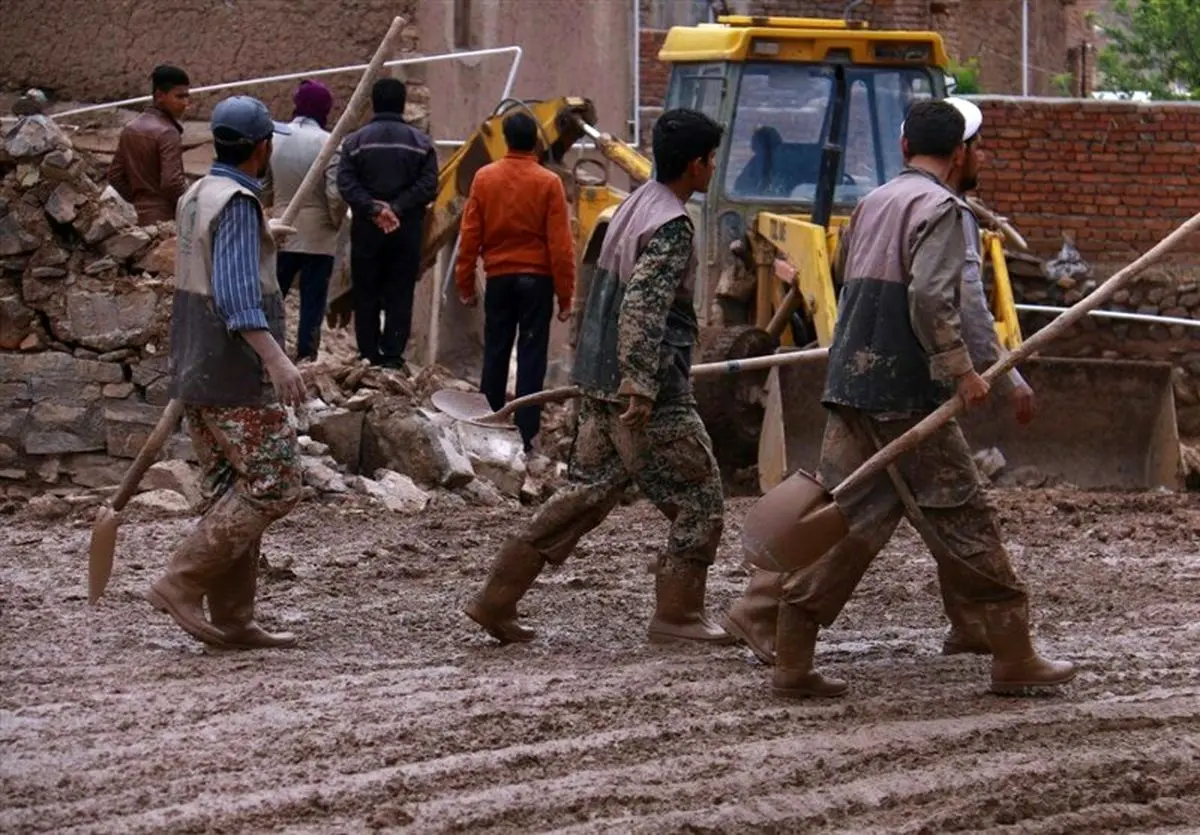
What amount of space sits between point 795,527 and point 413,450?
497cm

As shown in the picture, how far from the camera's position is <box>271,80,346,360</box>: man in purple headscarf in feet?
40.5

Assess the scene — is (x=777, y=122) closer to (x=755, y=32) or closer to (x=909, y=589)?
(x=755, y=32)

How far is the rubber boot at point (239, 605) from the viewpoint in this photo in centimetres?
747

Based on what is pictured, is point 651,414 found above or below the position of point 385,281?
above

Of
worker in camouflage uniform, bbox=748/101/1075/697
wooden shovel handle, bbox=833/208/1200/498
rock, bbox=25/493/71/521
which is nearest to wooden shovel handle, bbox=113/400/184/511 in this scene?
worker in camouflage uniform, bbox=748/101/1075/697

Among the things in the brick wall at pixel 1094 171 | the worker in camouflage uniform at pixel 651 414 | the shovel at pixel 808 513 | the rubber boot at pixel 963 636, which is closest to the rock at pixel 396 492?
the worker in camouflage uniform at pixel 651 414

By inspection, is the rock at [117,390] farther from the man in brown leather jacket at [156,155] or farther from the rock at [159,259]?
the man in brown leather jacket at [156,155]

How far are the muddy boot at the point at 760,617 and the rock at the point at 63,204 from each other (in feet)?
15.8

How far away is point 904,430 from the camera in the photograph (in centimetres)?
671


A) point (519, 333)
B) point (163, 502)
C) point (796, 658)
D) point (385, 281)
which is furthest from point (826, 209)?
point (796, 658)

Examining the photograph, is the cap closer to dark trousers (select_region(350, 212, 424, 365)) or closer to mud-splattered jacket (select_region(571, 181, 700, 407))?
mud-splattered jacket (select_region(571, 181, 700, 407))

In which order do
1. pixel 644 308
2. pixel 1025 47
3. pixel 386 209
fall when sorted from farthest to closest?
pixel 1025 47
pixel 386 209
pixel 644 308

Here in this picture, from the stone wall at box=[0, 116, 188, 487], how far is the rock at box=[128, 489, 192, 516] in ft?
1.45

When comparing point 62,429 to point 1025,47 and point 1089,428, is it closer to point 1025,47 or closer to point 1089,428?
point 1089,428
